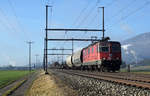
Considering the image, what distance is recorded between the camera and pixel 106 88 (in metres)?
15.1

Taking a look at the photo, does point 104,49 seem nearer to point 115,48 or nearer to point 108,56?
point 108,56

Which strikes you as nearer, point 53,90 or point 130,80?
point 53,90

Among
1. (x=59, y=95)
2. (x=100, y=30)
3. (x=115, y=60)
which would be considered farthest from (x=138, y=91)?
(x=100, y=30)

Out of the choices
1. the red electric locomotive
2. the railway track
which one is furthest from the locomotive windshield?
the railway track

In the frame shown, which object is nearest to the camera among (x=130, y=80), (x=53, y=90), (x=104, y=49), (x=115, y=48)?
(x=53, y=90)

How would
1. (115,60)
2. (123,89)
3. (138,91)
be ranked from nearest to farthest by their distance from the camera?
(138,91) → (123,89) → (115,60)

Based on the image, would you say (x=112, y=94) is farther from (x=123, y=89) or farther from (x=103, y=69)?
(x=103, y=69)

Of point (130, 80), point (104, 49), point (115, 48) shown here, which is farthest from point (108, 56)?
point (130, 80)

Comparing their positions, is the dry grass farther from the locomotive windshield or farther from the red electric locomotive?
the locomotive windshield

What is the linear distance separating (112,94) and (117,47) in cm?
2223

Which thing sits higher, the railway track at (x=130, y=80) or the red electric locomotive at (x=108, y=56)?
the red electric locomotive at (x=108, y=56)

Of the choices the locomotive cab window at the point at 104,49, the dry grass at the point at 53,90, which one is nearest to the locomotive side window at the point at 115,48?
the locomotive cab window at the point at 104,49

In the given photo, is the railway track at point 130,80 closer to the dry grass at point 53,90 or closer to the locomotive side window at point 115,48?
the dry grass at point 53,90

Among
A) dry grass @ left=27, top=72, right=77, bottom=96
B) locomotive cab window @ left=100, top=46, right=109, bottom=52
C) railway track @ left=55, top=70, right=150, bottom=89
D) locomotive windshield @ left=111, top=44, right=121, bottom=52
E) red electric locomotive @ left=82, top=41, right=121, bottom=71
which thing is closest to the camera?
dry grass @ left=27, top=72, right=77, bottom=96
